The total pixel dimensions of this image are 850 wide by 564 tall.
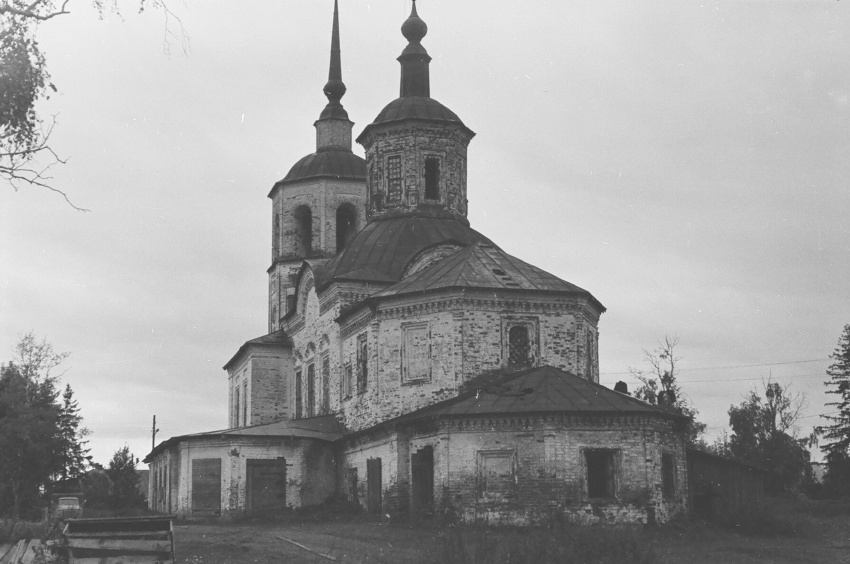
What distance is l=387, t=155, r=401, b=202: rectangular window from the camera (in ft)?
115

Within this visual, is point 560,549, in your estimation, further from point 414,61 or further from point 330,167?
point 330,167

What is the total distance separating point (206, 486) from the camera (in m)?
30.9

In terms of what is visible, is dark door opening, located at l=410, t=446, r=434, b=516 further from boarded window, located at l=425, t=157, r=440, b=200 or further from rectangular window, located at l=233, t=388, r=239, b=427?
rectangular window, located at l=233, t=388, r=239, b=427

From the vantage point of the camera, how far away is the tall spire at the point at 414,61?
120ft

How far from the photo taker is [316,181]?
1674 inches

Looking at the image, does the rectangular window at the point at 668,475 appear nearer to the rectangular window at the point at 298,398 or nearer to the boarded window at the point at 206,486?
the boarded window at the point at 206,486

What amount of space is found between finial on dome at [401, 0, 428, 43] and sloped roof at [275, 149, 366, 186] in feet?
22.7

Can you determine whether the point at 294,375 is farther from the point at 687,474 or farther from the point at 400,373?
the point at 687,474

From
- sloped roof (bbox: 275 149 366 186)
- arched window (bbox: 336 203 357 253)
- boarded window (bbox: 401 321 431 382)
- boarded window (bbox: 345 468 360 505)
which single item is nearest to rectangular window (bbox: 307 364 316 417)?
boarded window (bbox: 345 468 360 505)

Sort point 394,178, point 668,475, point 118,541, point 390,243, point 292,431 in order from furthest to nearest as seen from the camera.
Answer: point 394,178 < point 390,243 < point 292,431 < point 668,475 < point 118,541

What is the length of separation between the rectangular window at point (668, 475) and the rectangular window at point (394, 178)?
41.4 feet

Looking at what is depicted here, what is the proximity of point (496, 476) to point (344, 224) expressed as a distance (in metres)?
19.2

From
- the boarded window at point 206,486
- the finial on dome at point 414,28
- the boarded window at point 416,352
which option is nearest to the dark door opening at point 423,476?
the boarded window at point 416,352

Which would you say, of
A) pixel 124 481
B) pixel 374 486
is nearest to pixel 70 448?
Result: pixel 124 481
